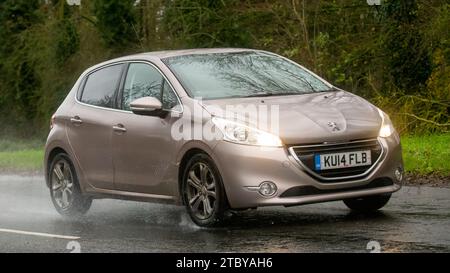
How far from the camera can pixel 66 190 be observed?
12211 mm

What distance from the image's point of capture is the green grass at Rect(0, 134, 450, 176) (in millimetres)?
13820

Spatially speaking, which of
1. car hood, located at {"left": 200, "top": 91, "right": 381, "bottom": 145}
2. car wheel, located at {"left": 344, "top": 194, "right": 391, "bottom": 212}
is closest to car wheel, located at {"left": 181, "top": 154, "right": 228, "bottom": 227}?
car hood, located at {"left": 200, "top": 91, "right": 381, "bottom": 145}

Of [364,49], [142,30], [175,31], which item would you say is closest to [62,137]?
[364,49]

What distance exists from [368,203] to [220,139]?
6.28 feet

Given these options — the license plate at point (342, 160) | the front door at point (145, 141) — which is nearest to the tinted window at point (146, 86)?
the front door at point (145, 141)

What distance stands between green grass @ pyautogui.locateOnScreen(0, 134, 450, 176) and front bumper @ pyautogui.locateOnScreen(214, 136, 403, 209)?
4035 millimetres

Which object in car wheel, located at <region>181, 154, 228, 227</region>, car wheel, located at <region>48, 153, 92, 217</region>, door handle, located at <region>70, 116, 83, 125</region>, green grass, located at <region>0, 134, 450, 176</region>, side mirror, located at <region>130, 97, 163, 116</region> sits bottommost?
green grass, located at <region>0, 134, 450, 176</region>

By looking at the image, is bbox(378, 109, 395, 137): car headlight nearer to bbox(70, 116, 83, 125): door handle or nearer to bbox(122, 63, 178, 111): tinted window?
bbox(122, 63, 178, 111): tinted window

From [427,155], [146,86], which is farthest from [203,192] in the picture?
[427,155]

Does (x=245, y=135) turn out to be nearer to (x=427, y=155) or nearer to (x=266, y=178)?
(x=266, y=178)

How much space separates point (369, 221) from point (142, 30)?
71.5 feet

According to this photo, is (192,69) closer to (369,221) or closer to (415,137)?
(369,221)

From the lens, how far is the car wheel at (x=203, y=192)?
976cm

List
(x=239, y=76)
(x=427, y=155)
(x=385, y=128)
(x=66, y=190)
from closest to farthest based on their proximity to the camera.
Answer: (x=385, y=128) < (x=239, y=76) < (x=66, y=190) < (x=427, y=155)
